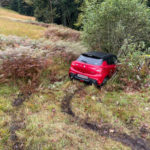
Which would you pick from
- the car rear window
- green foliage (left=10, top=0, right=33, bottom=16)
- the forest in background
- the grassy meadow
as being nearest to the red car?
the car rear window

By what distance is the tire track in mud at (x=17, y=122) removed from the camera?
120 inches

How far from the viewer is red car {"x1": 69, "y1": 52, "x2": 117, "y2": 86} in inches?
218

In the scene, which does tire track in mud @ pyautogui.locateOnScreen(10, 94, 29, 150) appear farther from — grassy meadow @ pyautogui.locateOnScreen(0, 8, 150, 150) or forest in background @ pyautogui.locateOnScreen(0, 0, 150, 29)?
forest in background @ pyautogui.locateOnScreen(0, 0, 150, 29)

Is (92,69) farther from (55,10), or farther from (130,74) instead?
(55,10)

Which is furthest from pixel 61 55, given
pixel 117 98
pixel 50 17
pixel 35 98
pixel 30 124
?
pixel 50 17

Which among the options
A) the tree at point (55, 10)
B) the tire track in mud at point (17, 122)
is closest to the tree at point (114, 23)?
the tire track in mud at point (17, 122)

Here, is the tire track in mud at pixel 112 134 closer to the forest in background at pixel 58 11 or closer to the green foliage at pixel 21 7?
the forest in background at pixel 58 11

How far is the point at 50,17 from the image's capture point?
88.3ft

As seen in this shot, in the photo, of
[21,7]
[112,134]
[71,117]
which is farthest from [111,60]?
[21,7]

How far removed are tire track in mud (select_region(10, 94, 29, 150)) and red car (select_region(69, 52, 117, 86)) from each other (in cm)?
250

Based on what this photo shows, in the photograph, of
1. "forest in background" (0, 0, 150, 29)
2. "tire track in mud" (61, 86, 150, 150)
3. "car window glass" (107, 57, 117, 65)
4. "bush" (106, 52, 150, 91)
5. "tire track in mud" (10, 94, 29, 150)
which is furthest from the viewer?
"forest in background" (0, 0, 150, 29)

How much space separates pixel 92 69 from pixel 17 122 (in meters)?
3.46

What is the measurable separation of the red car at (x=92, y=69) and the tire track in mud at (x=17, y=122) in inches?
98.5

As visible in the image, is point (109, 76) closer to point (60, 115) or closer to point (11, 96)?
point (60, 115)
